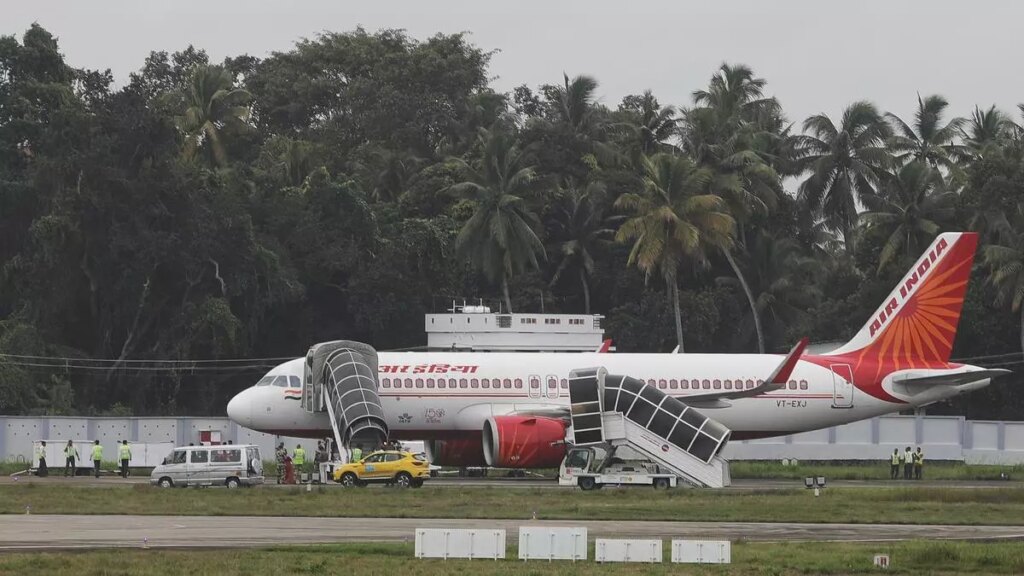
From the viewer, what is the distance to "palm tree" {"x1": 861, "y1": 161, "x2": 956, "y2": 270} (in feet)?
314

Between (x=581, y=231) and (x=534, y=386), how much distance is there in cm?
4903

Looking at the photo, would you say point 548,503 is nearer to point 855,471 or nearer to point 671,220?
point 855,471

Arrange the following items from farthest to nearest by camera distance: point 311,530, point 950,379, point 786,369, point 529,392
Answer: point 950,379 → point 529,392 → point 786,369 → point 311,530

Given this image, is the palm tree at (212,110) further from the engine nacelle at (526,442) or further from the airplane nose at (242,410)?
the engine nacelle at (526,442)

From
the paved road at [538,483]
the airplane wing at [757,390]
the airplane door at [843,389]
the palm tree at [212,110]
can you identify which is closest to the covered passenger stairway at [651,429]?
the paved road at [538,483]

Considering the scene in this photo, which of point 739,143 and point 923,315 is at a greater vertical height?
point 739,143

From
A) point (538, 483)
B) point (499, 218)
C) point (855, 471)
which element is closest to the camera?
point (538, 483)

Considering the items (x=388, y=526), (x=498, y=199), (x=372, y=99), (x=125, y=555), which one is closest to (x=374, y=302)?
(x=498, y=199)

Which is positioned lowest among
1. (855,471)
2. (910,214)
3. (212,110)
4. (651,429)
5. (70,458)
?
(855,471)

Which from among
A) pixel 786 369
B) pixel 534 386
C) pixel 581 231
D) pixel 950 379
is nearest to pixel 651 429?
pixel 534 386

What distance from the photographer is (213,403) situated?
86.6 meters

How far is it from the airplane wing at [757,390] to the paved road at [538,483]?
10.1 ft

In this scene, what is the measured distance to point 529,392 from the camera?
5800cm

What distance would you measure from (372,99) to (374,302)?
29393 millimetres
